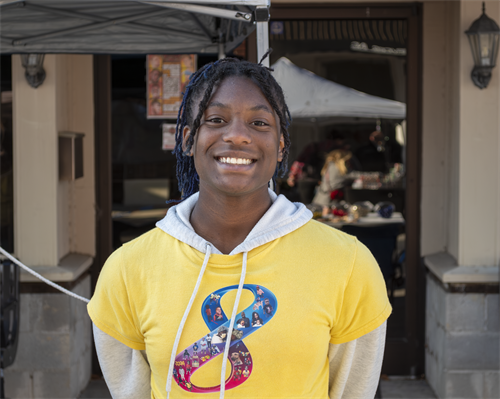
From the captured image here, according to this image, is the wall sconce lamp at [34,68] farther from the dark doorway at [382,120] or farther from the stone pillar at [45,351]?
the dark doorway at [382,120]

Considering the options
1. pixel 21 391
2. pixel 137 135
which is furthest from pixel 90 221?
pixel 21 391

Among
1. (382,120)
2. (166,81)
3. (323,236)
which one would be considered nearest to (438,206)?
(382,120)

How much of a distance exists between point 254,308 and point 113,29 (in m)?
2.12

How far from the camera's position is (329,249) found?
1630mm

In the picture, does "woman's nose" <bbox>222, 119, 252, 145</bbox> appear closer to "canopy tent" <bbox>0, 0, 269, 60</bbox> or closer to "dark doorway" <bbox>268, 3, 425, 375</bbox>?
"canopy tent" <bbox>0, 0, 269, 60</bbox>

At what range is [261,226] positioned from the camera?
5.45 feet

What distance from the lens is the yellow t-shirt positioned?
5.06 feet

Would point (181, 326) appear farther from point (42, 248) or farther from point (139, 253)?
point (42, 248)

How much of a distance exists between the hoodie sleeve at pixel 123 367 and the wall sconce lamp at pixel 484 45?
3226mm

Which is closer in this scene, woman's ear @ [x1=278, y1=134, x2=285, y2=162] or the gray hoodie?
the gray hoodie

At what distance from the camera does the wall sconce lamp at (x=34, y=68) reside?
410 centimetres

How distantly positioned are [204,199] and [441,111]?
11.3 feet

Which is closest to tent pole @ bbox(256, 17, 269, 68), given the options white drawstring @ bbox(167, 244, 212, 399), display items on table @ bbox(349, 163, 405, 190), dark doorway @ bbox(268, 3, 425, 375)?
white drawstring @ bbox(167, 244, 212, 399)

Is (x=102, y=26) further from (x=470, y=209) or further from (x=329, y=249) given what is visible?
(x=470, y=209)
